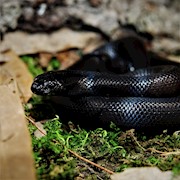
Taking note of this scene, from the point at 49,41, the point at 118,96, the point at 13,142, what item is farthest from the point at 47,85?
the point at 49,41

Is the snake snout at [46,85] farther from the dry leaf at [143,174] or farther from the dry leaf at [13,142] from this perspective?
the dry leaf at [143,174]

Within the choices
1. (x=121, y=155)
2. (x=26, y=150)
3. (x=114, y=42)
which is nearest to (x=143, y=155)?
(x=121, y=155)

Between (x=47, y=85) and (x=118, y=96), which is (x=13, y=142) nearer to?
(x=47, y=85)

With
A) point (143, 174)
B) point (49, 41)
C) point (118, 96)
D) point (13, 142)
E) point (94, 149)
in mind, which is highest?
point (49, 41)

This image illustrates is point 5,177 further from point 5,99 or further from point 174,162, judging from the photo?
point 174,162

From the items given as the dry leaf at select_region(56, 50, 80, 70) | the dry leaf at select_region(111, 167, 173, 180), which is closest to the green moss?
the dry leaf at select_region(111, 167, 173, 180)
